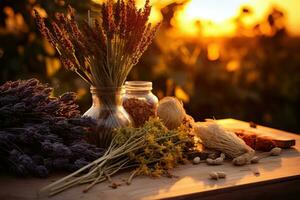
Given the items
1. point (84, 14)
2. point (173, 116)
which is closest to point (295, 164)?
point (173, 116)

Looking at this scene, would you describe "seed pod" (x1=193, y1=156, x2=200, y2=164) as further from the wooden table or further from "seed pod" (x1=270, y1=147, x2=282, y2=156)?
"seed pod" (x1=270, y1=147, x2=282, y2=156)

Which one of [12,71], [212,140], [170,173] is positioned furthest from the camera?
[12,71]

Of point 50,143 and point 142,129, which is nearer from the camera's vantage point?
point 50,143

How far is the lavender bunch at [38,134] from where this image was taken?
1.36m

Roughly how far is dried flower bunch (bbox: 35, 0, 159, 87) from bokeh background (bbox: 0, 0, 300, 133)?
460 mm

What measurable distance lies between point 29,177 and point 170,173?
0.40 metres

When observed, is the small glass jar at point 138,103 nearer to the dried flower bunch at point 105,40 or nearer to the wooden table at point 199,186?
the dried flower bunch at point 105,40

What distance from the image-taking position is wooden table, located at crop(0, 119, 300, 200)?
3.96 ft

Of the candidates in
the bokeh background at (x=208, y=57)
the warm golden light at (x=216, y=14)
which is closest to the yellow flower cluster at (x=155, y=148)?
the bokeh background at (x=208, y=57)

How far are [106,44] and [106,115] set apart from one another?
0.75 ft

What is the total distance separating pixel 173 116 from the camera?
5.51ft

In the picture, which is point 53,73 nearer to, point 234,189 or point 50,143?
point 50,143

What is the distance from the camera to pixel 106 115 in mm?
1544

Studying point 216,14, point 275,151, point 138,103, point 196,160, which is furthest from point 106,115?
point 216,14
